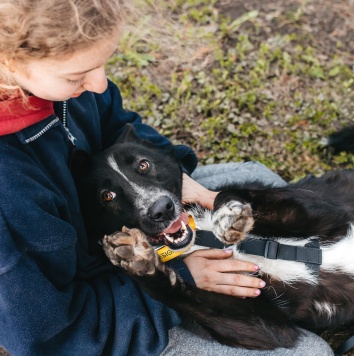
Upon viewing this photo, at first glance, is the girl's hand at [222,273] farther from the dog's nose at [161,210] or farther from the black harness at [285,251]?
the dog's nose at [161,210]

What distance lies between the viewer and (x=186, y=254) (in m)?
3.01

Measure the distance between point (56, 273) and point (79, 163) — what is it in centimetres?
71

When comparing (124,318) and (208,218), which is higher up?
(208,218)

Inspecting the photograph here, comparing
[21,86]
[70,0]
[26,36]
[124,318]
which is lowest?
[124,318]

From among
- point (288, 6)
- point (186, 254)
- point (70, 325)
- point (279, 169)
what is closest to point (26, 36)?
point (70, 325)

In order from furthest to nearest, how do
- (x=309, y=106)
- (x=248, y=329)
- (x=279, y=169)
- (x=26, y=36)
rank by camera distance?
(x=309, y=106) < (x=279, y=169) < (x=248, y=329) < (x=26, y=36)

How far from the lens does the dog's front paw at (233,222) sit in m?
2.69

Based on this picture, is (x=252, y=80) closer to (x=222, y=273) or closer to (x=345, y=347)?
(x=222, y=273)

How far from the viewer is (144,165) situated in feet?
9.71

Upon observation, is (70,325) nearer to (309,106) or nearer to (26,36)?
(26,36)

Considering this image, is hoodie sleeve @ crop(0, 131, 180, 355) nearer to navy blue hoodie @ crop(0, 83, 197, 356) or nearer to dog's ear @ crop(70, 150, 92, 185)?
navy blue hoodie @ crop(0, 83, 197, 356)

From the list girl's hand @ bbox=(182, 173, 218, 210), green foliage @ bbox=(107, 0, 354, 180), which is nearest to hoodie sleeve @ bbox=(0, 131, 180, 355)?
girl's hand @ bbox=(182, 173, 218, 210)

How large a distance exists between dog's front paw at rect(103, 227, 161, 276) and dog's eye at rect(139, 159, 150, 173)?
0.58m

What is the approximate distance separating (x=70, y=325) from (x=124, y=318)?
0.27 metres
